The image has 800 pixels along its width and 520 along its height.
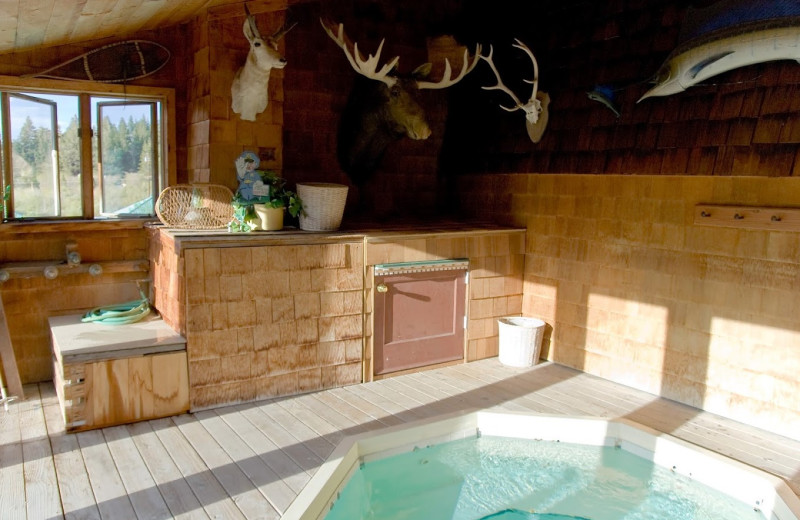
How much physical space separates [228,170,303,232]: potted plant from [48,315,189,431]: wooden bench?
0.89m

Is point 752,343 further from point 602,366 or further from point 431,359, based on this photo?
point 431,359

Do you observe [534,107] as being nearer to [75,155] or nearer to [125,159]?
[125,159]

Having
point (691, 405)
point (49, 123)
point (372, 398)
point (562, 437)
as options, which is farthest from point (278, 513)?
point (49, 123)

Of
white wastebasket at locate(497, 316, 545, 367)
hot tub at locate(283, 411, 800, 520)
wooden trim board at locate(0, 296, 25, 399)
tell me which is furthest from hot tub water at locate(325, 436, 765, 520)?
wooden trim board at locate(0, 296, 25, 399)

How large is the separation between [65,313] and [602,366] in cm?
401

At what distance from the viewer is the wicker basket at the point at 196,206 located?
14.4 ft

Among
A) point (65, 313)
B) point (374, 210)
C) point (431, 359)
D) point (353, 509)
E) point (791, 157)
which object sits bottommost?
point (353, 509)

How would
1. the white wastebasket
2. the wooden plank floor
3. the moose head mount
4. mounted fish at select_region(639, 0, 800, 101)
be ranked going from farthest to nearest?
the white wastebasket → the moose head mount → mounted fish at select_region(639, 0, 800, 101) → the wooden plank floor

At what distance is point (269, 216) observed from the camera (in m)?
4.39

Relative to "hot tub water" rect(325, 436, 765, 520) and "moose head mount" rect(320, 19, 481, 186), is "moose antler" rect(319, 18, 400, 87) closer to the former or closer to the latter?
"moose head mount" rect(320, 19, 481, 186)

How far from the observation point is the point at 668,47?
4242 millimetres

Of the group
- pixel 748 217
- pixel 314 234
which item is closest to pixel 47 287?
pixel 314 234

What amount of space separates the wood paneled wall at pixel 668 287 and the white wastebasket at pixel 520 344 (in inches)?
8.3

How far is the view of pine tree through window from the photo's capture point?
431 cm
